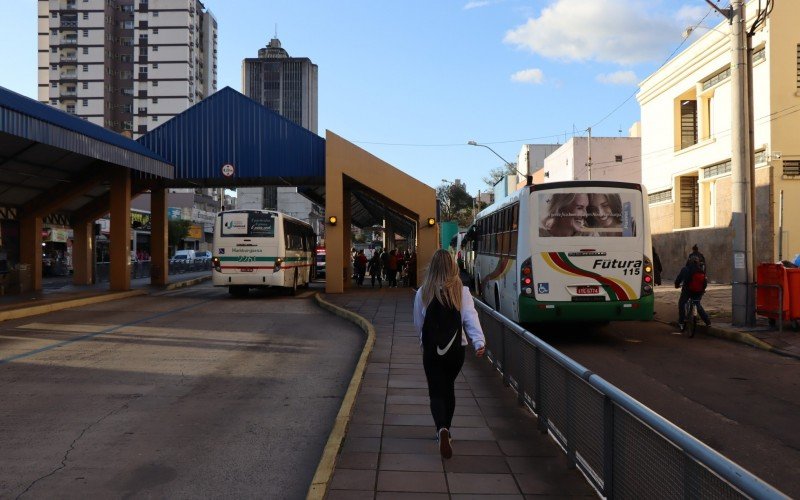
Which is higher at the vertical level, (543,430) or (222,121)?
(222,121)

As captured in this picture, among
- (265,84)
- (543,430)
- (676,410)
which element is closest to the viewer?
(543,430)

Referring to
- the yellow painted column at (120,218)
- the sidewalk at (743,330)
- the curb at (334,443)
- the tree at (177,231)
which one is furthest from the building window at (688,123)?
the tree at (177,231)

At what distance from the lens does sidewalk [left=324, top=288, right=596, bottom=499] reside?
4840 mm

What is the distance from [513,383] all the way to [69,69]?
101 meters

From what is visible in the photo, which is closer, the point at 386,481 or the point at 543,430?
the point at 386,481

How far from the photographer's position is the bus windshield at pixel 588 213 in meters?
12.5

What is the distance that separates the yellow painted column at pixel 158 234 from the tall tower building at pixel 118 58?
225 feet

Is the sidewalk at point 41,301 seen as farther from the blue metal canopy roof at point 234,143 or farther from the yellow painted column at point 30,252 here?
the blue metal canopy roof at point 234,143

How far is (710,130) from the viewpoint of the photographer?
91.3ft

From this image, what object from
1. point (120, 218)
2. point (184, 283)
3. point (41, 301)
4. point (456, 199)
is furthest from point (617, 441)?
point (456, 199)

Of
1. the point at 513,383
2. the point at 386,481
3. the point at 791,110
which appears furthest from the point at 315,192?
the point at 386,481

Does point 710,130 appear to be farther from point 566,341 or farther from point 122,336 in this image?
point 122,336

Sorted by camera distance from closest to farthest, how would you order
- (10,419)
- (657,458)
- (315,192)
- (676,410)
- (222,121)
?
1. (657,458)
2. (10,419)
3. (676,410)
4. (222,121)
5. (315,192)

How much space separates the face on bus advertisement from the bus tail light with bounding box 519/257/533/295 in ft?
2.01
